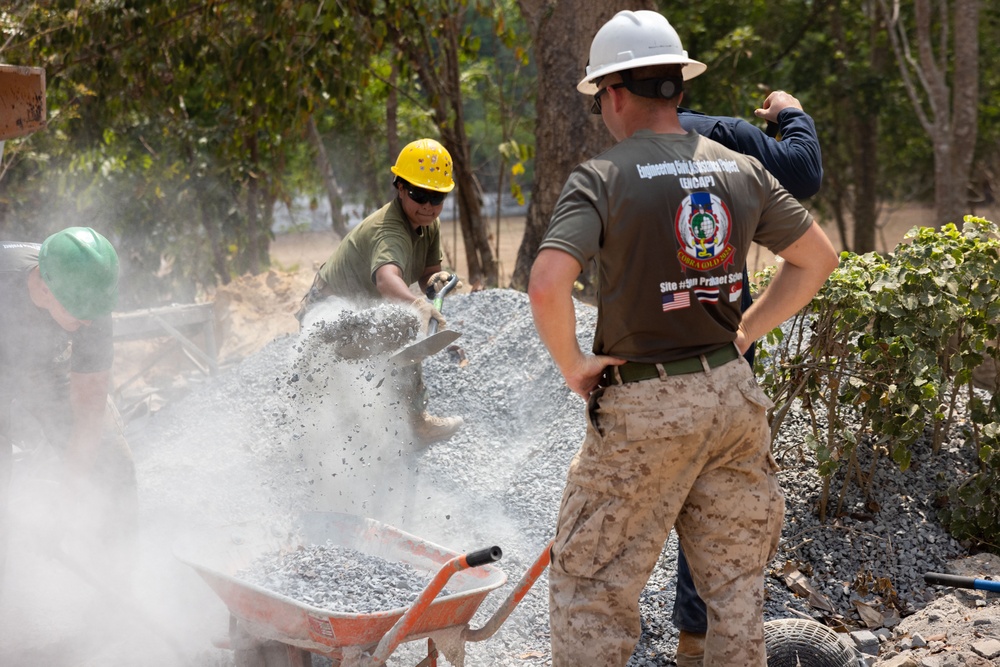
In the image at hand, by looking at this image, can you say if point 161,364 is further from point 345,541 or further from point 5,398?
point 345,541

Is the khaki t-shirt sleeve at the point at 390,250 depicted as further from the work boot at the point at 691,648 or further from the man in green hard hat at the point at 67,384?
the work boot at the point at 691,648

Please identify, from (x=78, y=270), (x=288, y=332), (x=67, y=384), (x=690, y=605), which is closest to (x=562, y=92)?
(x=288, y=332)

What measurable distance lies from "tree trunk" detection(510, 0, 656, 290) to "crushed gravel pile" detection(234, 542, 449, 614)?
172 inches

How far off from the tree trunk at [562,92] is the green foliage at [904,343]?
3.59 metres

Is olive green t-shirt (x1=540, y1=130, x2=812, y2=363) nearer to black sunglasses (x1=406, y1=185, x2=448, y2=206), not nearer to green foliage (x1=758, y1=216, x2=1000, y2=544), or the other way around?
green foliage (x1=758, y1=216, x2=1000, y2=544)

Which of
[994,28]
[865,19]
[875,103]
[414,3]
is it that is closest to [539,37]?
[414,3]

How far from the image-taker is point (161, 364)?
9203 millimetres

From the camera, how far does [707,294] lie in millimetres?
2393

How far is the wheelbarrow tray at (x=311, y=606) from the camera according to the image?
9.00ft

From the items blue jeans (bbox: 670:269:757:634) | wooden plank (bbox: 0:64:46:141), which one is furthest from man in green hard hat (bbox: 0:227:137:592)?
blue jeans (bbox: 670:269:757:634)

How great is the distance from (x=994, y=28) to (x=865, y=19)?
3.01 metres

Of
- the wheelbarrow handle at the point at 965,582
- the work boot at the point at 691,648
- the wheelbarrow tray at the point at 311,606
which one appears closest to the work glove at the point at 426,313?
the wheelbarrow tray at the point at 311,606

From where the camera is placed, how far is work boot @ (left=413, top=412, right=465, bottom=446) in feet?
17.6

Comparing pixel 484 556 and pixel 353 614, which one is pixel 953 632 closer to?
pixel 484 556
